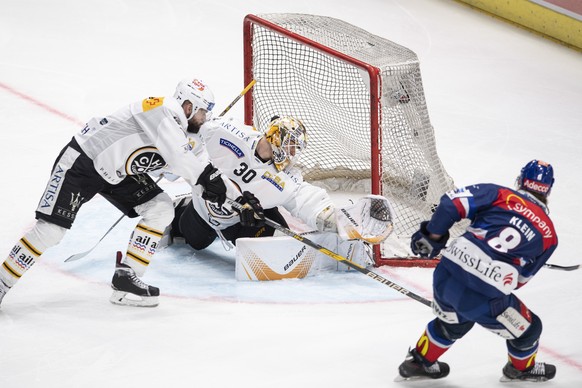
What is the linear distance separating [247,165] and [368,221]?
624 mm

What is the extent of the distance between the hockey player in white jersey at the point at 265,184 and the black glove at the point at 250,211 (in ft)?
0.05

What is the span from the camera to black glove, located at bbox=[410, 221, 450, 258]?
11.8 feet

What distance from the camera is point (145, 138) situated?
13.7ft

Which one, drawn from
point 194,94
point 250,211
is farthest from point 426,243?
point 194,94

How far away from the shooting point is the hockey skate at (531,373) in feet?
12.3

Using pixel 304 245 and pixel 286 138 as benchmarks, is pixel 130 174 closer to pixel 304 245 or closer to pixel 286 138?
pixel 286 138

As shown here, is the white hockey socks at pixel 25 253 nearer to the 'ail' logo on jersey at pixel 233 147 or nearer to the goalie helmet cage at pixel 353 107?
the 'ail' logo on jersey at pixel 233 147

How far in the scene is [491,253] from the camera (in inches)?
137

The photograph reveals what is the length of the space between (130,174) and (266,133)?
0.73m

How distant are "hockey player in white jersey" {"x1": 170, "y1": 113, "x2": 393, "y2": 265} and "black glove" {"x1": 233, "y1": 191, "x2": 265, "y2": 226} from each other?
2 centimetres

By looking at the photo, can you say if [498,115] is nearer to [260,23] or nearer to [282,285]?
[260,23]

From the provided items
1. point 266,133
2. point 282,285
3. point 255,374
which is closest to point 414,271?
point 282,285

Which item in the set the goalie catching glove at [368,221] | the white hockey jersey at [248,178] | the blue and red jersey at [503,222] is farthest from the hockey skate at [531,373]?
the white hockey jersey at [248,178]

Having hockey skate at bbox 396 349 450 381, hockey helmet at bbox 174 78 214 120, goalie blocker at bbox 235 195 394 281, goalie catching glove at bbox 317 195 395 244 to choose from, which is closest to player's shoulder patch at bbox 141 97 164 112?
hockey helmet at bbox 174 78 214 120
